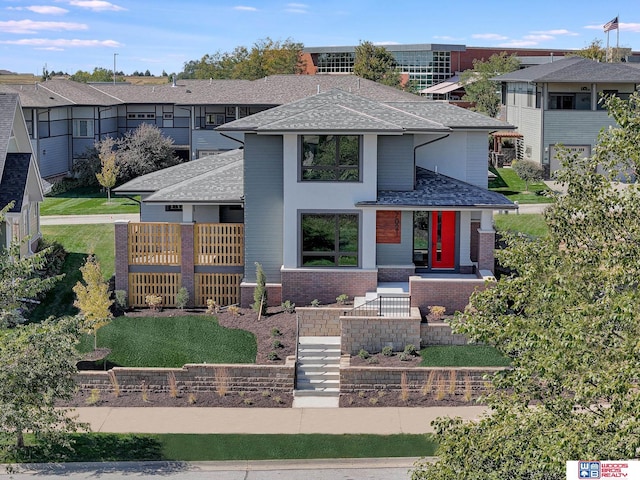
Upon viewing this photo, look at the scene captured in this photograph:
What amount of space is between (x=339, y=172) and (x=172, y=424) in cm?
1069

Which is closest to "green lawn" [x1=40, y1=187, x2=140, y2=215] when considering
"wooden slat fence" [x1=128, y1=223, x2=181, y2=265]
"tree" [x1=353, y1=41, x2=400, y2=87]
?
"wooden slat fence" [x1=128, y1=223, x2=181, y2=265]

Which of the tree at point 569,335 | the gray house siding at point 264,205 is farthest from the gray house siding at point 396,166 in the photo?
the tree at point 569,335

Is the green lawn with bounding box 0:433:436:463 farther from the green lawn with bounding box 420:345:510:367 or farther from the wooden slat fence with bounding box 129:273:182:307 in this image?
the wooden slat fence with bounding box 129:273:182:307

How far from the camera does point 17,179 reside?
33062 mm

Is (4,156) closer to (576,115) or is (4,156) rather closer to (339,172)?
(339,172)

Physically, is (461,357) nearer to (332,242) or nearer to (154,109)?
(332,242)

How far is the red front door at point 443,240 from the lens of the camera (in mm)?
31641

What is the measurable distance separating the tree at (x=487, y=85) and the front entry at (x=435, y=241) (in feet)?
132

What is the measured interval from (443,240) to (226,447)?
509 inches

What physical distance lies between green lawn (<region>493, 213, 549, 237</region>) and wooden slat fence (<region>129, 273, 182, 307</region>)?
15.5m

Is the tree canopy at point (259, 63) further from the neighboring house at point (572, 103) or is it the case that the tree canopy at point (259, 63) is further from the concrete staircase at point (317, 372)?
the concrete staircase at point (317, 372)

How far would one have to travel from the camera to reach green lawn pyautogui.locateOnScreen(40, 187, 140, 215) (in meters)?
47.6

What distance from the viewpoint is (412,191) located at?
102 ft

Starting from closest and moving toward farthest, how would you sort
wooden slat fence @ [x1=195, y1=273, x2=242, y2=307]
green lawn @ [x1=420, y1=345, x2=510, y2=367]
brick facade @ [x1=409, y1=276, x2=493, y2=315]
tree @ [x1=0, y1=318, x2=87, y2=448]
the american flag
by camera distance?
tree @ [x1=0, y1=318, x2=87, y2=448] < green lawn @ [x1=420, y1=345, x2=510, y2=367] < brick facade @ [x1=409, y1=276, x2=493, y2=315] < wooden slat fence @ [x1=195, y1=273, x2=242, y2=307] < the american flag
